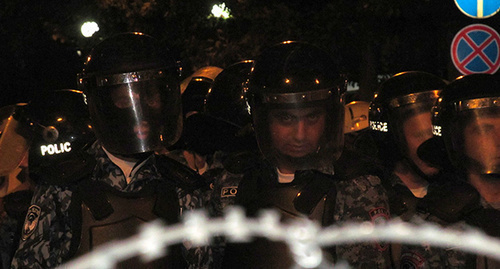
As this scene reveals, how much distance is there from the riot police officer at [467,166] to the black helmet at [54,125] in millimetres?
2708

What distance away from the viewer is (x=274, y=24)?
13.4m

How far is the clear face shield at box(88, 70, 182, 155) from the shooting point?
4.27m

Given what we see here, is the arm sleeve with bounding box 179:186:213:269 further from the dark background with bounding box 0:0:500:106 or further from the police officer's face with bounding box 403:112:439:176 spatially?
the dark background with bounding box 0:0:500:106

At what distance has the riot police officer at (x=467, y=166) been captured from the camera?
4137mm

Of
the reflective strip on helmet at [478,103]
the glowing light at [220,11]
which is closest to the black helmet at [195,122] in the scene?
the reflective strip on helmet at [478,103]

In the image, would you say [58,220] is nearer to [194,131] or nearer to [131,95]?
[131,95]

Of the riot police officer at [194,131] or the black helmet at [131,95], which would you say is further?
the riot police officer at [194,131]

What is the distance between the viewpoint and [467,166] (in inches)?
175

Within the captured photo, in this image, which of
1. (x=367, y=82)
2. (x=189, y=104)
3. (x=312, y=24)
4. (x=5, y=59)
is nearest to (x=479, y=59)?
(x=189, y=104)

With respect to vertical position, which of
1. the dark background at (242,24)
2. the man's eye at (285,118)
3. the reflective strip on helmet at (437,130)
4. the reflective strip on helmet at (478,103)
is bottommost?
the dark background at (242,24)

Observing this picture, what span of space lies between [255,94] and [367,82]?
45.5 ft

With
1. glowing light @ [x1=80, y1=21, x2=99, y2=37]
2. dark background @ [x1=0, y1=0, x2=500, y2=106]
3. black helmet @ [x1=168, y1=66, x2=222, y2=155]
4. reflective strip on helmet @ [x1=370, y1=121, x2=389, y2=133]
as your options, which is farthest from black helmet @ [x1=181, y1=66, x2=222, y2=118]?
glowing light @ [x1=80, y1=21, x2=99, y2=37]

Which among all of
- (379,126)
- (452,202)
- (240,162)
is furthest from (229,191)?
(379,126)

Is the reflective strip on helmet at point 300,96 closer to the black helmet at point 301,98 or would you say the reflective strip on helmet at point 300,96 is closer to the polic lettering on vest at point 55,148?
the black helmet at point 301,98
